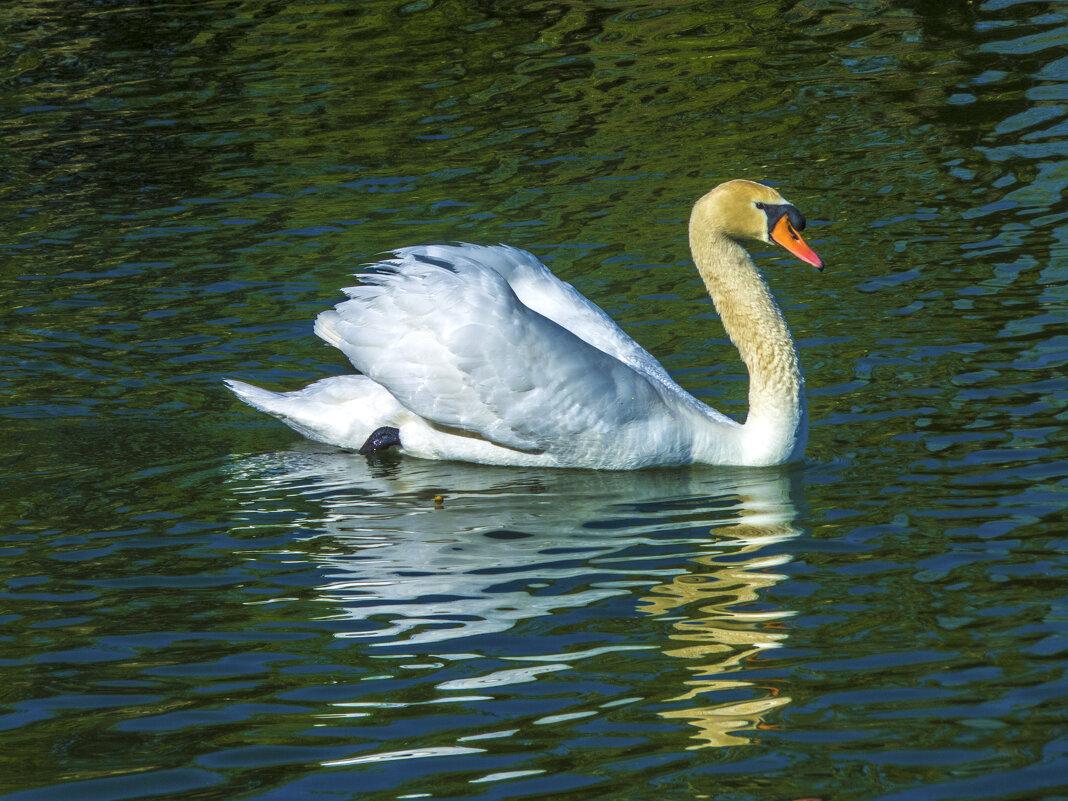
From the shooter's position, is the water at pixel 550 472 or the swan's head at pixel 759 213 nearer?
the water at pixel 550 472

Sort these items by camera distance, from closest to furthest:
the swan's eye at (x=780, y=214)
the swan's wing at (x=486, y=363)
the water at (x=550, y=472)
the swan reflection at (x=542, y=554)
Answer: the water at (x=550, y=472) → the swan reflection at (x=542, y=554) → the swan's wing at (x=486, y=363) → the swan's eye at (x=780, y=214)

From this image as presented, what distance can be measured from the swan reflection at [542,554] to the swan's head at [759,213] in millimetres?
1286

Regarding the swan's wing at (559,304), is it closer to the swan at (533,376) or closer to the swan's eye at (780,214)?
the swan at (533,376)

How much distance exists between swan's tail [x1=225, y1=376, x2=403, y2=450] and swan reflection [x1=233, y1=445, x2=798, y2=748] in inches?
6.1

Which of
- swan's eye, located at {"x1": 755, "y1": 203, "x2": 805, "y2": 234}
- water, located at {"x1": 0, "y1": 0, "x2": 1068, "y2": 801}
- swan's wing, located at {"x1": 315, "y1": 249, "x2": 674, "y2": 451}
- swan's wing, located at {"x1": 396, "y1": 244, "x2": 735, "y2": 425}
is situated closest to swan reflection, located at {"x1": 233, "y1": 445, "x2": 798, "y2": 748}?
water, located at {"x1": 0, "y1": 0, "x2": 1068, "y2": 801}

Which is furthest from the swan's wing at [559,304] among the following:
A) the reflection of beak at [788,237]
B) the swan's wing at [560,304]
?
the reflection of beak at [788,237]

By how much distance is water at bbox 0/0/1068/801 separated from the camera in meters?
5.12

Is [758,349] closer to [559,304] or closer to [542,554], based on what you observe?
[559,304]

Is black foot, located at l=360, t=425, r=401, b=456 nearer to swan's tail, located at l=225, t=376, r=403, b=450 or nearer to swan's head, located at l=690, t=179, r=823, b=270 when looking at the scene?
swan's tail, located at l=225, t=376, r=403, b=450

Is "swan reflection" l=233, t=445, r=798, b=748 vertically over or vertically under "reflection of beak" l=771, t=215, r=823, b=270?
under

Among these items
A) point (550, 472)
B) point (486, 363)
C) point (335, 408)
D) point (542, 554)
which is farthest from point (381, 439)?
point (542, 554)

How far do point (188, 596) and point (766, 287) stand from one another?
3689mm

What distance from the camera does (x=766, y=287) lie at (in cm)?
845

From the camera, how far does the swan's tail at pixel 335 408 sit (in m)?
8.53
